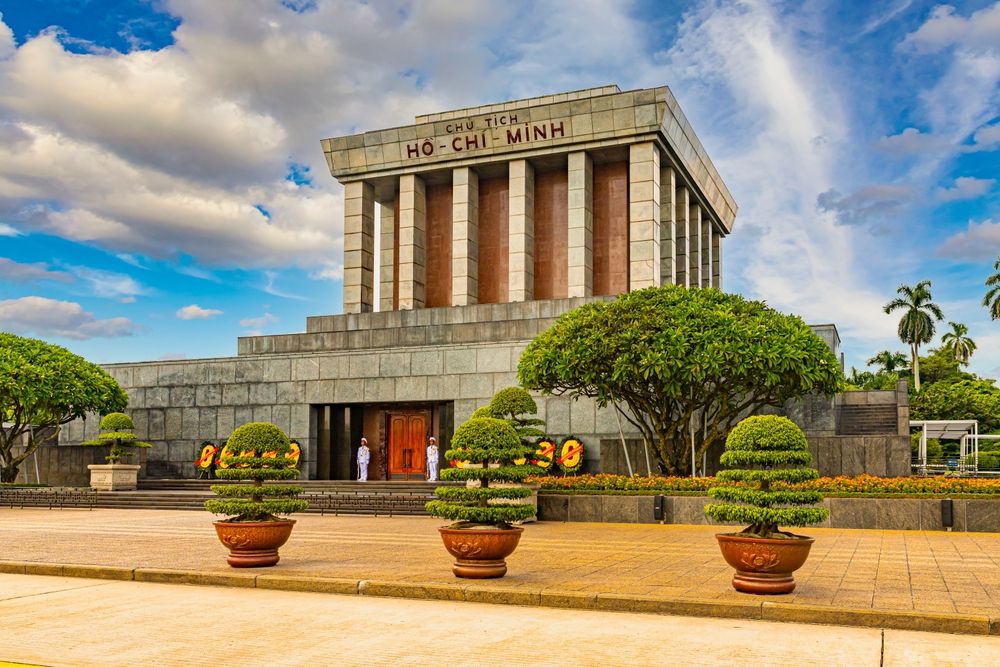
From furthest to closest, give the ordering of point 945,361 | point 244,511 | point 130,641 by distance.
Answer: point 945,361 → point 244,511 → point 130,641

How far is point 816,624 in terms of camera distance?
9.68m

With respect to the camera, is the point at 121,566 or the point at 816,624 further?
the point at 121,566

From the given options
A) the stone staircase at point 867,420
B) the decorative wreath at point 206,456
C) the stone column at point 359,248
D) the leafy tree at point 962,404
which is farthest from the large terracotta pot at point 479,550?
the leafy tree at point 962,404

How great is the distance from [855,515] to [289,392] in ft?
67.3

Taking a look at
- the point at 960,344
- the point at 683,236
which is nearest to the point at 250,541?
the point at 683,236

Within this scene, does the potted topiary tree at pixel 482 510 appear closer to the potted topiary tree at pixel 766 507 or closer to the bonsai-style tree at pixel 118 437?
the potted topiary tree at pixel 766 507

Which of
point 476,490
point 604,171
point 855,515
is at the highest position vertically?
point 604,171

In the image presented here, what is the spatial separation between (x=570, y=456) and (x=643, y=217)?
11.8 meters

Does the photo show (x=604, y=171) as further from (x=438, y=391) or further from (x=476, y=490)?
(x=476, y=490)

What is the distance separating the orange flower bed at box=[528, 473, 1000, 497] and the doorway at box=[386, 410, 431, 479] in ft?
34.1

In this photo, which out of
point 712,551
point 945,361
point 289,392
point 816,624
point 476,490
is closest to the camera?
point 816,624

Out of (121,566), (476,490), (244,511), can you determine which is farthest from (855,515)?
(121,566)

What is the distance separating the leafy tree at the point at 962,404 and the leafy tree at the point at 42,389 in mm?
47220

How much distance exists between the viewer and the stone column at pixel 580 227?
122ft
